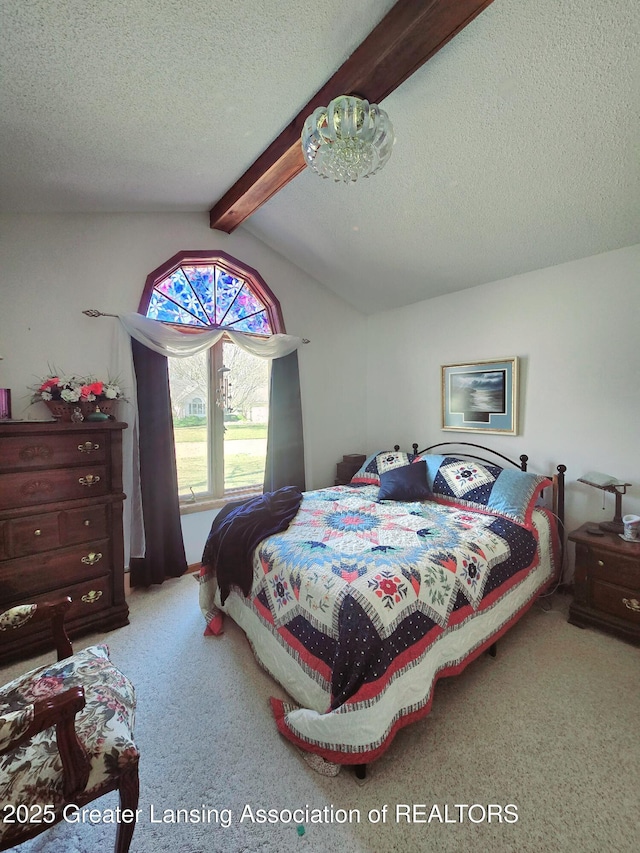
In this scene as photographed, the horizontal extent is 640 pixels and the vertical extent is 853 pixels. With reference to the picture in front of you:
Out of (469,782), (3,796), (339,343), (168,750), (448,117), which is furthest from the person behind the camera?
(339,343)

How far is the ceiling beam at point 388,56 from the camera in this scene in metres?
1.40

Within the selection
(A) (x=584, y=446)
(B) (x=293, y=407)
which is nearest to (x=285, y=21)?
(B) (x=293, y=407)

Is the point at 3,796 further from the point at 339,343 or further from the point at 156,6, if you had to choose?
the point at 339,343

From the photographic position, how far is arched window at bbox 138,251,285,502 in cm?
322

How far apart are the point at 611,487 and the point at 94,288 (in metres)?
3.95

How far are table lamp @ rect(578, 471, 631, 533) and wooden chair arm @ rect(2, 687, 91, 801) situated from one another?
114 inches

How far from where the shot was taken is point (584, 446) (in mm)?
2709

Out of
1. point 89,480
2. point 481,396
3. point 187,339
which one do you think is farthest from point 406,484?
point 89,480

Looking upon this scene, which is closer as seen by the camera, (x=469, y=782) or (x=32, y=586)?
(x=469, y=782)

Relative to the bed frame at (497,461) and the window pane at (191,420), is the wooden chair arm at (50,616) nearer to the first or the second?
the window pane at (191,420)

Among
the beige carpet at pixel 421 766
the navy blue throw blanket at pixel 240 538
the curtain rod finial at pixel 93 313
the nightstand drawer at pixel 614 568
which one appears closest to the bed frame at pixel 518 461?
the nightstand drawer at pixel 614 568

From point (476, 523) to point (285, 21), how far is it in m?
2.71

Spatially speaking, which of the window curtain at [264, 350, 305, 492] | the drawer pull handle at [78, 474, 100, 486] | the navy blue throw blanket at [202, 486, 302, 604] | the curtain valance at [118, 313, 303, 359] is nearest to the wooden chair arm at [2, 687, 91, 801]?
the navy blue throw blanket at [202, 486, 302, 604]

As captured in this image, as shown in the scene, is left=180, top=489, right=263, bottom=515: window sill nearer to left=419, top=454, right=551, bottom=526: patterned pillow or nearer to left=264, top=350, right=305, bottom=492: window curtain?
left=264, top=350, right=305, bottom=492: window curtain
